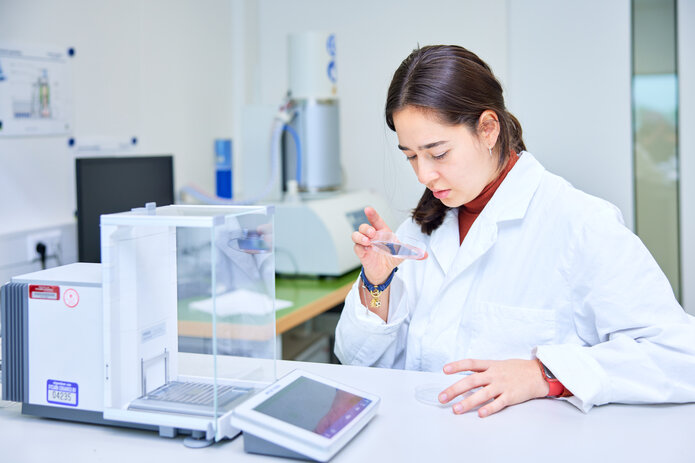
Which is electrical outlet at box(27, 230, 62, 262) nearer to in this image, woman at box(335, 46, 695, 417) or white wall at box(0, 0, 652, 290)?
white wall at box(0, 0, 652, 290)

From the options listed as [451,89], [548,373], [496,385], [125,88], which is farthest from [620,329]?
[125,88]

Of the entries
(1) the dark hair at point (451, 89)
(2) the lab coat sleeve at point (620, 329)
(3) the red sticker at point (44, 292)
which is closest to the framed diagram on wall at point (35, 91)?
(3) the red sticker at point (44, 292)

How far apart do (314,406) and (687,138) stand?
7.49ft

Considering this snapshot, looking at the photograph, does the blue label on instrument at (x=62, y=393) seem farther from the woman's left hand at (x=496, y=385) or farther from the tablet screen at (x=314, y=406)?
the woman's left hand at (x=496, y=385)

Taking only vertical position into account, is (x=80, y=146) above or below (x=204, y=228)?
above

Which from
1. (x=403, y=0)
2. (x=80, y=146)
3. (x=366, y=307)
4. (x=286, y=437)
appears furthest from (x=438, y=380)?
(x=403, y=0)

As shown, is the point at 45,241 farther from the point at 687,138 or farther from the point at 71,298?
the point at 687,138

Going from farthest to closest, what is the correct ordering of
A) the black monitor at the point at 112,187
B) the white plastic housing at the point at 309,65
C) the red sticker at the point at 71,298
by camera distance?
the white plastic housing at the point at 309,65 < the black monitor at the point at 112,187 < the red sticker at the point at 71,298

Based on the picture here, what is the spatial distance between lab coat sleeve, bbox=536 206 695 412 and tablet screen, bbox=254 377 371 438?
1.10 ft

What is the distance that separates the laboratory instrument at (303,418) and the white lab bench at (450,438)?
25mm

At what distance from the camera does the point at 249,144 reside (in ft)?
8.64

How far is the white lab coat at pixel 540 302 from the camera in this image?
1.07 meters

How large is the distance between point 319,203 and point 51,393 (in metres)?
1.44

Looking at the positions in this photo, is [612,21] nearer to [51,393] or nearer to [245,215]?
[245,215]
